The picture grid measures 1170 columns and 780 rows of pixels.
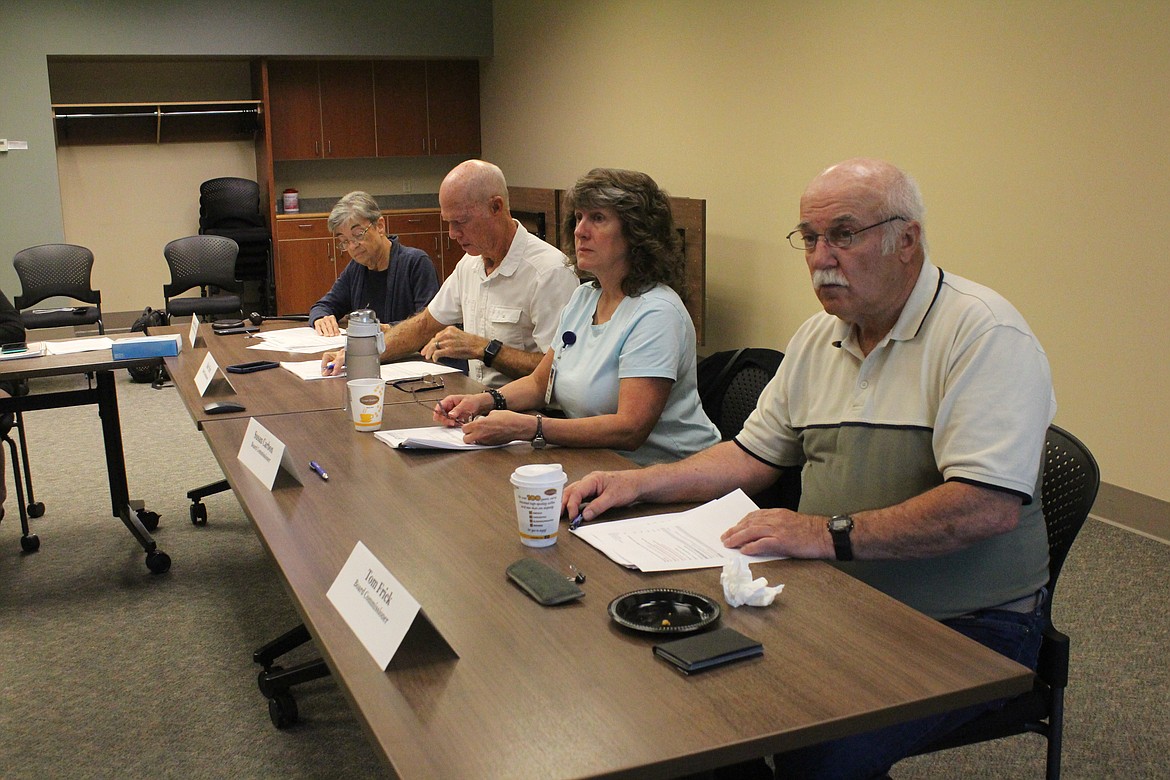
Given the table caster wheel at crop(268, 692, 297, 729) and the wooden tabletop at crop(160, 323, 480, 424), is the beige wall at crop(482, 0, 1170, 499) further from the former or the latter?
the table caster wheel at crop(268, 692, 297, 729)

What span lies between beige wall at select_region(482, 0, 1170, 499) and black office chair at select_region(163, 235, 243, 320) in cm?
311

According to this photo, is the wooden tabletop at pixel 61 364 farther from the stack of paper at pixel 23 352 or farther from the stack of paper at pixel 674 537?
the stack of paper at pixel 674 537

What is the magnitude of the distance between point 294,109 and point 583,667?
847cm

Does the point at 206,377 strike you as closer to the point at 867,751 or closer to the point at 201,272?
the point at 867,751

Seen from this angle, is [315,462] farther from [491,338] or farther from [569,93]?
[569,93]

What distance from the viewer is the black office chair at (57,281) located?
6680 mm

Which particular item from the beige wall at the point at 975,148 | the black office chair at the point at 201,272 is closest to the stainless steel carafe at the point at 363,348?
the beige wall at the point at 975,148

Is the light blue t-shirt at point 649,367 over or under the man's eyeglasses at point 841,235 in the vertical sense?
under

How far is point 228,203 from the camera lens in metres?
8.67

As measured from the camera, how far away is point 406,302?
4094 millimetres

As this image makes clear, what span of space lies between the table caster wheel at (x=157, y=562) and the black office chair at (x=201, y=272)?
381cm

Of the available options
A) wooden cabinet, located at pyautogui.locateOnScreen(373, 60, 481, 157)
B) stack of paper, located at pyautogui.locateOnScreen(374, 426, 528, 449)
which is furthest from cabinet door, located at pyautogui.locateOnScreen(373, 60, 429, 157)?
stack of paper, located at pyautogui.locateOnScreen(374, 426, 528, 449)

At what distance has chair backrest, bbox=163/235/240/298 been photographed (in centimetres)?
714

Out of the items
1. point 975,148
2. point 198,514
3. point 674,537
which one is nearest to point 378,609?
point 674,537
